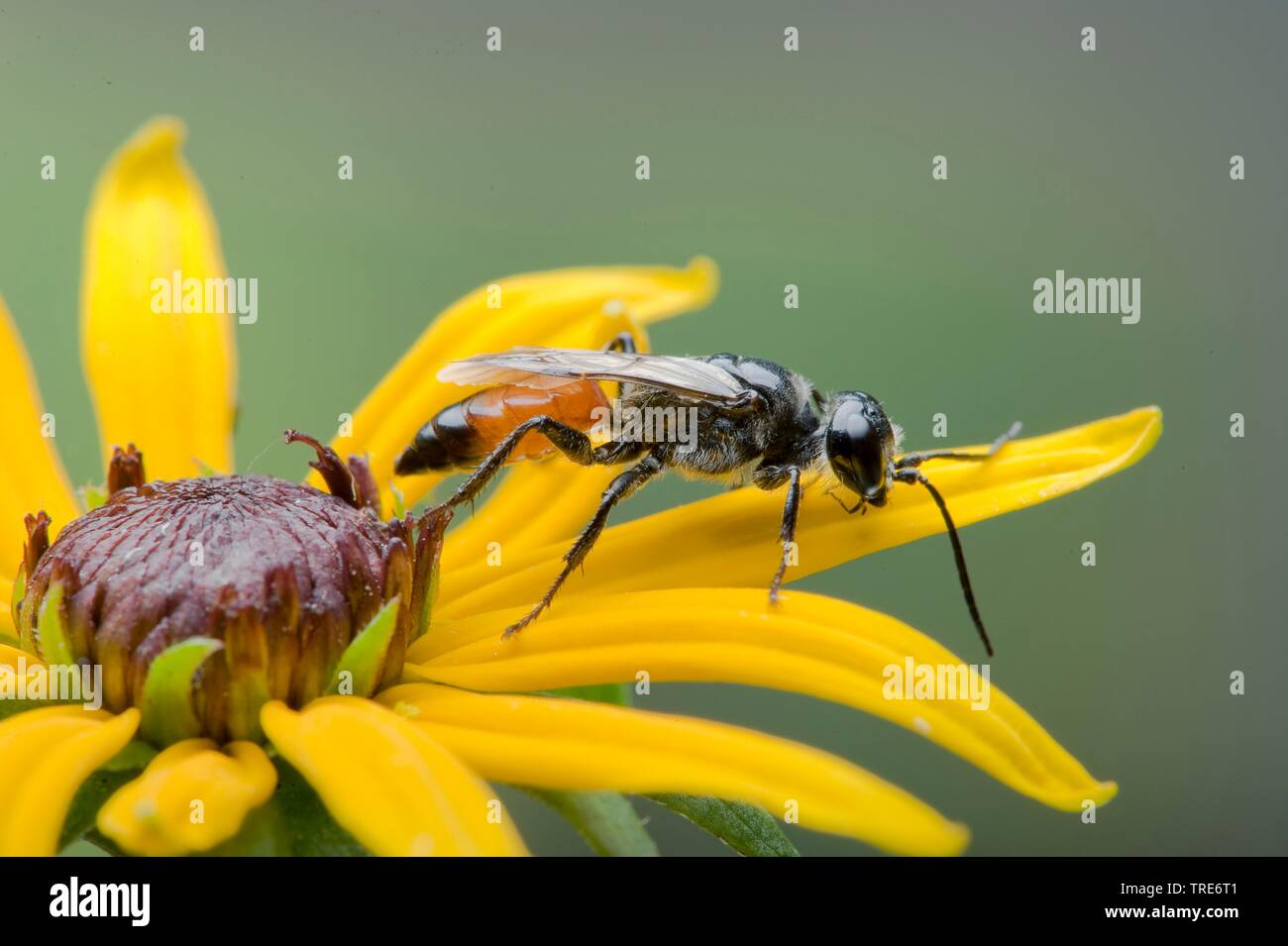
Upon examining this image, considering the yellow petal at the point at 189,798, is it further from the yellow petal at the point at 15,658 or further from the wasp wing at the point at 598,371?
the wasp wing at the point at 598,371

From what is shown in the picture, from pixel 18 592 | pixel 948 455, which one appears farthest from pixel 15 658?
pixel 948 455

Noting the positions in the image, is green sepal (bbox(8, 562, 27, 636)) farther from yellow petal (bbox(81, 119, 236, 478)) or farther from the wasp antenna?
the wasp antenna

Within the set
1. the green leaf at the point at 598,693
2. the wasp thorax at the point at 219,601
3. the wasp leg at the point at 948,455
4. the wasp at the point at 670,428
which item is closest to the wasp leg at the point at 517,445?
the wasp at the point at 670,428

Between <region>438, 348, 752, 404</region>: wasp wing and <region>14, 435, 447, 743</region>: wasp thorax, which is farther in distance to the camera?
<region>438, 348, 752, 404</region>: wasp wing

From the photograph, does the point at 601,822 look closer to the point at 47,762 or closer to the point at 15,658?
the point at 47,762

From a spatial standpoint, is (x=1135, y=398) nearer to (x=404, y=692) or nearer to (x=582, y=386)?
(x=582, y=386)

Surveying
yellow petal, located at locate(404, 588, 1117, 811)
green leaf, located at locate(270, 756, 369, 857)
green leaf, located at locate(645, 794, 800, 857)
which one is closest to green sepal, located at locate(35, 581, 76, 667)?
green leaf, located at locate(270, 756, 369, 857)
